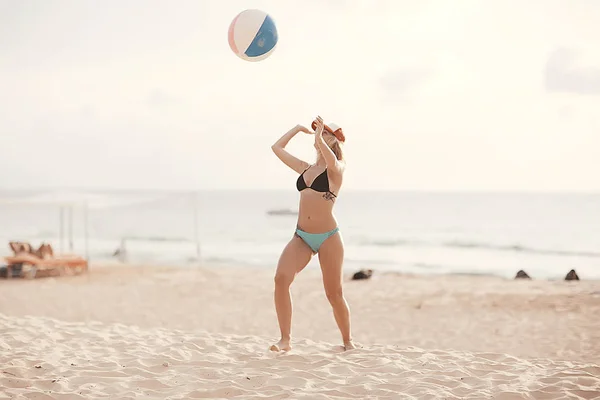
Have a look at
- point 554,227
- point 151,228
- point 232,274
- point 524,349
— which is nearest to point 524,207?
point 554,227

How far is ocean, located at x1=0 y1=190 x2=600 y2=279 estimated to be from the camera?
19031 millimetres

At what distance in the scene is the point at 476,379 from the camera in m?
4.65

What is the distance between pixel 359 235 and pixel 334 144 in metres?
26.6

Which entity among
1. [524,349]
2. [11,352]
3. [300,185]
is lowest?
[524,349]

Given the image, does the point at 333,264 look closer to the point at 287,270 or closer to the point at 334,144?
the point at 287,270

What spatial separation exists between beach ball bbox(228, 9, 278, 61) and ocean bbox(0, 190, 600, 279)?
338 inches

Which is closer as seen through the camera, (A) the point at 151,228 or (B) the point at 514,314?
(B) the point at 514,314

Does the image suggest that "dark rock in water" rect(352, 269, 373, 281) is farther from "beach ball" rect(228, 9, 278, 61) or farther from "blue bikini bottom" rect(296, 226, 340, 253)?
"beach ball" rect(228, 9, 278, 61)

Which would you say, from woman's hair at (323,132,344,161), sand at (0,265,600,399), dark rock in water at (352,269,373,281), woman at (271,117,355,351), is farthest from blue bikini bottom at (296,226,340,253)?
dark rock in water at (352,269,373,281)

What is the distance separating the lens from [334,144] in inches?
200

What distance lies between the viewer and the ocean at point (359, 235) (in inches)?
749

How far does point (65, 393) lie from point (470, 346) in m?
4.55

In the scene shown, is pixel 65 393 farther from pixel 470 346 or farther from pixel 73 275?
pixel 73 275

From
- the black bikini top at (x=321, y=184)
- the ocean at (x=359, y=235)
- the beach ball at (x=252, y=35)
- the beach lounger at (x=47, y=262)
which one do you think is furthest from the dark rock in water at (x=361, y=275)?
the beach ball at (x=252, y=35)
